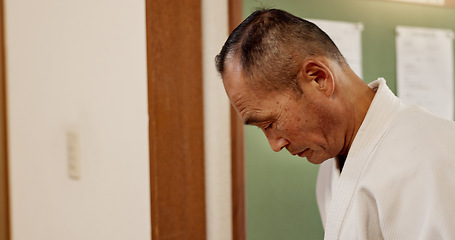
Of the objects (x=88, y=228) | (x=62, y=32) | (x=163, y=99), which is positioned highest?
(x=62, y=32)

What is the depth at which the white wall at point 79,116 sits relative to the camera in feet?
3.98

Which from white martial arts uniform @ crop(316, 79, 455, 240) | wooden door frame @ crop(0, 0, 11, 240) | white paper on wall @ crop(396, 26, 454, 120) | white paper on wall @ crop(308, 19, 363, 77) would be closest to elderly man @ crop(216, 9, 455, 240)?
white martial arts uniform @ crop(316, 79, 455, 240)

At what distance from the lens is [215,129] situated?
3.85ft

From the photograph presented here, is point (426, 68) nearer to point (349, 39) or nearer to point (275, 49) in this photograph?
point (349, 39)

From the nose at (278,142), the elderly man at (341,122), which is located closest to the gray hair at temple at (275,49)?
the elderly man at (341,122)

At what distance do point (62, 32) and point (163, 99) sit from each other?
1.86ft

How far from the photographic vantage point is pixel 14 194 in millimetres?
1692

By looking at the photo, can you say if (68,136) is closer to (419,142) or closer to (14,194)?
(14,194)

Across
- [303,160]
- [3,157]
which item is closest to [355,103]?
[303,160]

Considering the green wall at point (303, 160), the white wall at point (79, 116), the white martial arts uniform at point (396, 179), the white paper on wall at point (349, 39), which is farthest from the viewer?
the white paper on wall at point (349, 39)

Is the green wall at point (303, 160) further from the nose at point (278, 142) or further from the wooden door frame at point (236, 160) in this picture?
the nose at point (278, 142)

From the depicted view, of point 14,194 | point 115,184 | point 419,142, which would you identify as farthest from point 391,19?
point 14,194

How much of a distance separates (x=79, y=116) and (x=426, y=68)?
137 cm

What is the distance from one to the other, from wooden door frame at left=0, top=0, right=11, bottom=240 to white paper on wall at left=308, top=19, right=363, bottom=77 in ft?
3.82
